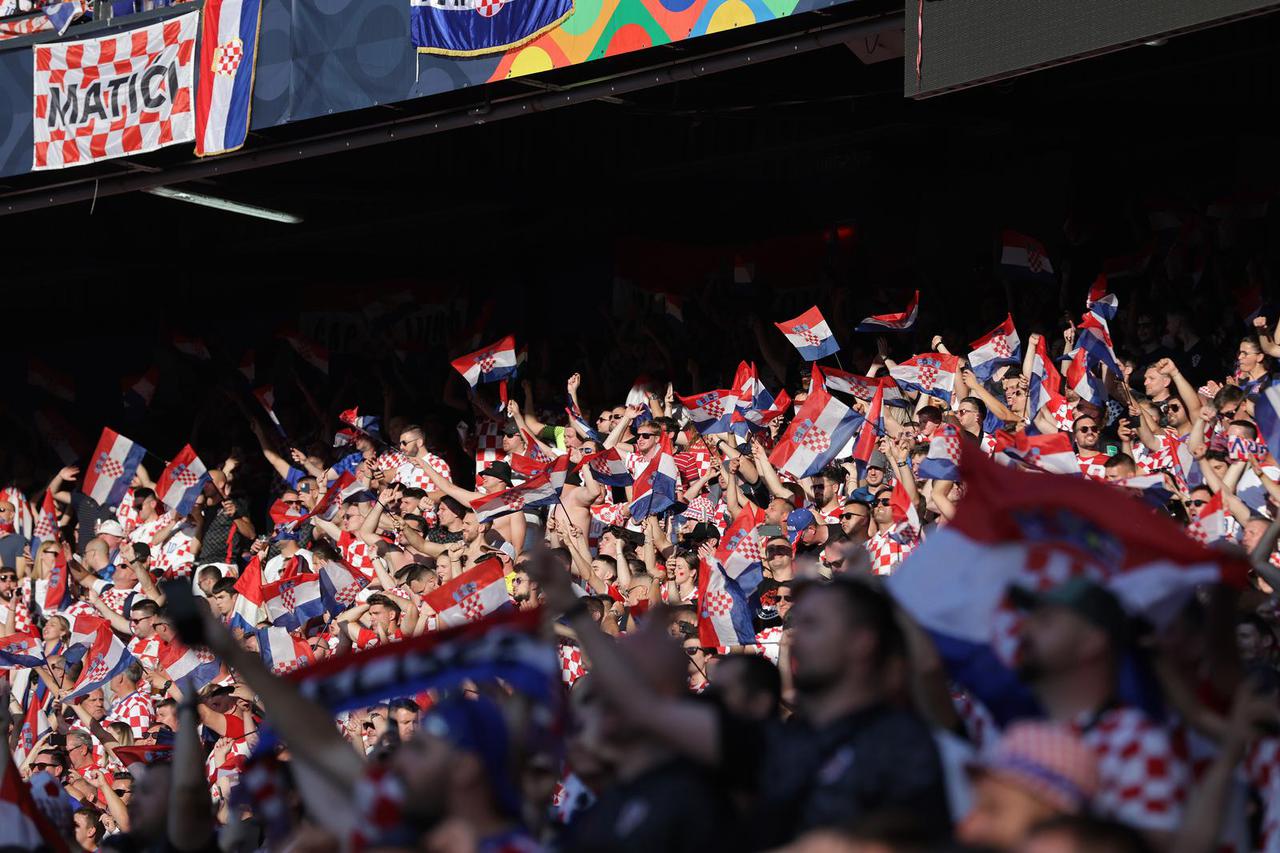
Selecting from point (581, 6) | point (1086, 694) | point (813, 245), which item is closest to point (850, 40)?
point (581, 6)

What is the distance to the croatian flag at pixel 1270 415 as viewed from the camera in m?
6.58

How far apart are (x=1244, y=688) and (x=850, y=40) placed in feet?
26.5

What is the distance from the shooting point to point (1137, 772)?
375 centimetres

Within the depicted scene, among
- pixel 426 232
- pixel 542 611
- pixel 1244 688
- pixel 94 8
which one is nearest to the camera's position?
pixel 1244 688

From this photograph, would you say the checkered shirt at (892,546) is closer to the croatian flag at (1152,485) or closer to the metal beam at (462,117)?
the croatian flag at (1152,485)

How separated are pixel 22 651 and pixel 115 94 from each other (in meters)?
4.25

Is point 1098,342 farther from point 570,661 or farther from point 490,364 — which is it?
point 490,364

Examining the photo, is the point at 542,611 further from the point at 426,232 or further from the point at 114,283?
the point at 114,283

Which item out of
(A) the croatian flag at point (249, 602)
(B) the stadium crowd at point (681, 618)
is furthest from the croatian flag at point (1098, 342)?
(A) the croatian flag at point (249, 602)

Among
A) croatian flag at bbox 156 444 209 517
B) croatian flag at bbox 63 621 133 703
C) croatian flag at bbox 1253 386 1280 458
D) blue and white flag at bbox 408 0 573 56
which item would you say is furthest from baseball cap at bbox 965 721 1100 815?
croatian flag at bbox 156 444 209 517

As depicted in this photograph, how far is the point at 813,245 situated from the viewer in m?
15.9

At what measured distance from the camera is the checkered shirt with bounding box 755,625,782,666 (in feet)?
31.6

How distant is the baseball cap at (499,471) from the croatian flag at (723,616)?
4092 mm

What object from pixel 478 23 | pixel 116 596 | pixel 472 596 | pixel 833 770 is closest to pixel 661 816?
pixel 833 770
